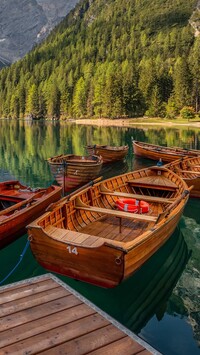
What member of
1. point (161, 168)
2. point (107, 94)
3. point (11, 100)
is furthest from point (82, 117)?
point (161, 168)

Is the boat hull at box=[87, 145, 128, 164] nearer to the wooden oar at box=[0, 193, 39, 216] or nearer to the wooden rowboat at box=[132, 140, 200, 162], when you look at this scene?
the wooden rowboat at box=[132, 140, 200, 162]

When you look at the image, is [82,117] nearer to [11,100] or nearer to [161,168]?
[11,100]

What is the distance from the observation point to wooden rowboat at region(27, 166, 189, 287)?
9.19m

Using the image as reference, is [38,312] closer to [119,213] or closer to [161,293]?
[161,293]

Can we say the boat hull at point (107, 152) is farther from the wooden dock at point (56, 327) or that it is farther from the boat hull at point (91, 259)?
the wooden dock at point (56, 327)

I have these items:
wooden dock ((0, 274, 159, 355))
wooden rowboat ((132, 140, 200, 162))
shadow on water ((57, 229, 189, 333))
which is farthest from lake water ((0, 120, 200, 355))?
wooden rowboat ((132, 140, 200, 162))

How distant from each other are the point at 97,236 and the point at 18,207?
3759 millimetres

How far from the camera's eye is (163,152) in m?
34.4

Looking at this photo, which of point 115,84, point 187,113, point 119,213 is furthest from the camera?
point 115,84

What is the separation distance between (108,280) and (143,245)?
4.61ft

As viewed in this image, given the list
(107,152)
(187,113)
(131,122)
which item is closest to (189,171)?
(107,152)

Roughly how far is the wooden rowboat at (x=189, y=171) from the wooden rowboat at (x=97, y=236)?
374 cm

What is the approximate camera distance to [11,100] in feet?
540

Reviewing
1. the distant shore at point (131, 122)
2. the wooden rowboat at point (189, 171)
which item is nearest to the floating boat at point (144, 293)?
the wooden rowboat at point (189, 171)
